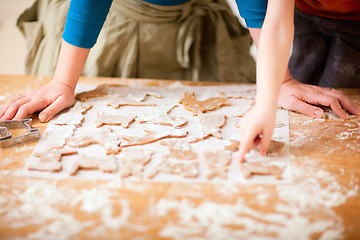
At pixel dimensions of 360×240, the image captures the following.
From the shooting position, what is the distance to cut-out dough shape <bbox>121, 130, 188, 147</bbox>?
2.72ft

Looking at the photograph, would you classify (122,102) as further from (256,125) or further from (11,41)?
(11,41)

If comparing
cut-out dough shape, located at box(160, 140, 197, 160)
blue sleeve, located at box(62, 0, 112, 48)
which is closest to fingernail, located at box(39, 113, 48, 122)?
blue sleeve, located at box(62, 0, 112, 48)

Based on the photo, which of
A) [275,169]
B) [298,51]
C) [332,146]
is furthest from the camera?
[298,51]

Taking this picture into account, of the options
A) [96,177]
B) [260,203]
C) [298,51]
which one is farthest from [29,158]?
[298,51]

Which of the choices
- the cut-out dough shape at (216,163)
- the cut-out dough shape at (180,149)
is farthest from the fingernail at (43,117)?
the cut-out dough shape at (216,163)

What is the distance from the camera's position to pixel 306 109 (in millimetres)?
1015

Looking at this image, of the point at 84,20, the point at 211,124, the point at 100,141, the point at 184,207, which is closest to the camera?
the point at 184,207

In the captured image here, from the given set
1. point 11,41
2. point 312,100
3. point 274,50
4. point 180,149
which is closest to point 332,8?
point 312,100

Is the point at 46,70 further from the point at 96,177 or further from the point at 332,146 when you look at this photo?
the point at 332,146

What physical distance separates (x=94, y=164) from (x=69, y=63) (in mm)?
477

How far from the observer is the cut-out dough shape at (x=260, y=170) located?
2.31 feet

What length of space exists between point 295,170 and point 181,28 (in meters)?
0.90

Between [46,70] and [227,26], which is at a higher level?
[227,26]

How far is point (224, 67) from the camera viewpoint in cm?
152
